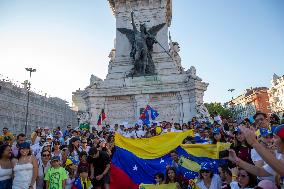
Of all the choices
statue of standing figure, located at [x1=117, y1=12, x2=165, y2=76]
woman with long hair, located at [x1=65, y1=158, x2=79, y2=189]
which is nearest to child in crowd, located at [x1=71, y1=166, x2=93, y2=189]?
woman with long hair, located at [x1=65, y1=158, x2=79, y2=189]

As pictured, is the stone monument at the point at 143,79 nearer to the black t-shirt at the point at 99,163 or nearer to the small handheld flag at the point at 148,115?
the small handheld flag at the point at 148,115

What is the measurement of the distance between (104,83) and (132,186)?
19716 mm

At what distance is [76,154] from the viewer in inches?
384

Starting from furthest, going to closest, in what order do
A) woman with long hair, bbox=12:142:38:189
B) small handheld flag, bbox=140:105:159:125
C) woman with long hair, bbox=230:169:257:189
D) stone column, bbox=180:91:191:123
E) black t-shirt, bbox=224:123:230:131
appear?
stone column, bbox=180:91:191:123
small handheld flag, bbox=140:105:159:125
black t-shirt, bbox=224:123:230:131
woman with long hair, bbox=12:142:38:189
woman with long hair, bbox=230:169:257:189

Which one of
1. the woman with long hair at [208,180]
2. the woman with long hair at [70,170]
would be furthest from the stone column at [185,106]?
the woman with long hair at [208,180]

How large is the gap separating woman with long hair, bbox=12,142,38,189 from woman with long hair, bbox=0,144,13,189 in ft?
0.56

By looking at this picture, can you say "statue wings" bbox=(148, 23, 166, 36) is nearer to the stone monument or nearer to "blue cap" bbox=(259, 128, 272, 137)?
the stone monument

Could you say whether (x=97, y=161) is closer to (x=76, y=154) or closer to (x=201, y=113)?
(x=76, y=154)

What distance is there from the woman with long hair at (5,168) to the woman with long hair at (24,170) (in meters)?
0.17

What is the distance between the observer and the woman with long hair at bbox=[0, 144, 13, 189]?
697 centimetres

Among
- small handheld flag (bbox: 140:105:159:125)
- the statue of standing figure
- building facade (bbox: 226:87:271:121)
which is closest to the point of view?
small handheld flag (bbox: 140:105:159:125)

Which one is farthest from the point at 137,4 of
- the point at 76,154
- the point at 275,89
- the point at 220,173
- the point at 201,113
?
the point at 275,89

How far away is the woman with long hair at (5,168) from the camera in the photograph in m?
6.97

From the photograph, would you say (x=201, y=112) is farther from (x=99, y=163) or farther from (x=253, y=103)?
(x=253, y=103)
